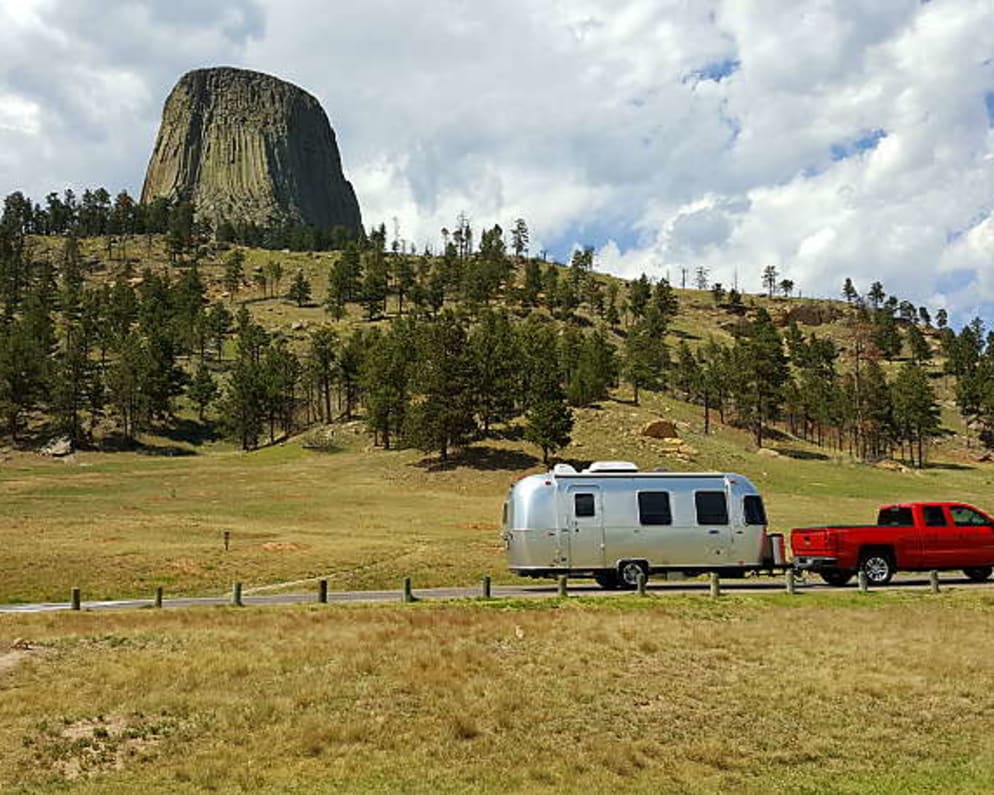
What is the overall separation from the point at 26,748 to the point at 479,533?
35812mm

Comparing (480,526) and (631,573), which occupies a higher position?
(480,526)

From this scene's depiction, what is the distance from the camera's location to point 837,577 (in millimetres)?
27375

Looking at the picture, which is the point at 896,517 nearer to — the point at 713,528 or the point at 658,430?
the point at 713,528

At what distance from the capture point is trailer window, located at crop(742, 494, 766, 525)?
27.0 meters

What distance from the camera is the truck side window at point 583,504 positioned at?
2648 cm

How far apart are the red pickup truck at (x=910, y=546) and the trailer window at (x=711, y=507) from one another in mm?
2810

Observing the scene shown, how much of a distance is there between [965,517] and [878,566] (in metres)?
3.24

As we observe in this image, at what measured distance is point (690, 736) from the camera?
14.2 m

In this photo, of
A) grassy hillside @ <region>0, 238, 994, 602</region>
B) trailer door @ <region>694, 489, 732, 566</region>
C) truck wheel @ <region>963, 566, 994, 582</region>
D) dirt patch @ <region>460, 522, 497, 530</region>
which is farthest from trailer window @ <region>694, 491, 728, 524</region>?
dirt patch @ <region>460, 522, 497, 530</region>

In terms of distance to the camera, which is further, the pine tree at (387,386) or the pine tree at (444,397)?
the pine tree at (387,386)

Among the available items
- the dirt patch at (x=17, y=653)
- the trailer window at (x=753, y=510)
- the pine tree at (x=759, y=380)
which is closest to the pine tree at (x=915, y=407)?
the pine tree at (x=759, y=380)

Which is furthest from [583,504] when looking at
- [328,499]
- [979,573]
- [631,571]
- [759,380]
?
[759,380]

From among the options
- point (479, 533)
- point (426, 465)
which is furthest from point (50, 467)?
point (479, 533)

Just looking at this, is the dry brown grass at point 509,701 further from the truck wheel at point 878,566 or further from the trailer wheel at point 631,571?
the trailer wheel at point 631,571
